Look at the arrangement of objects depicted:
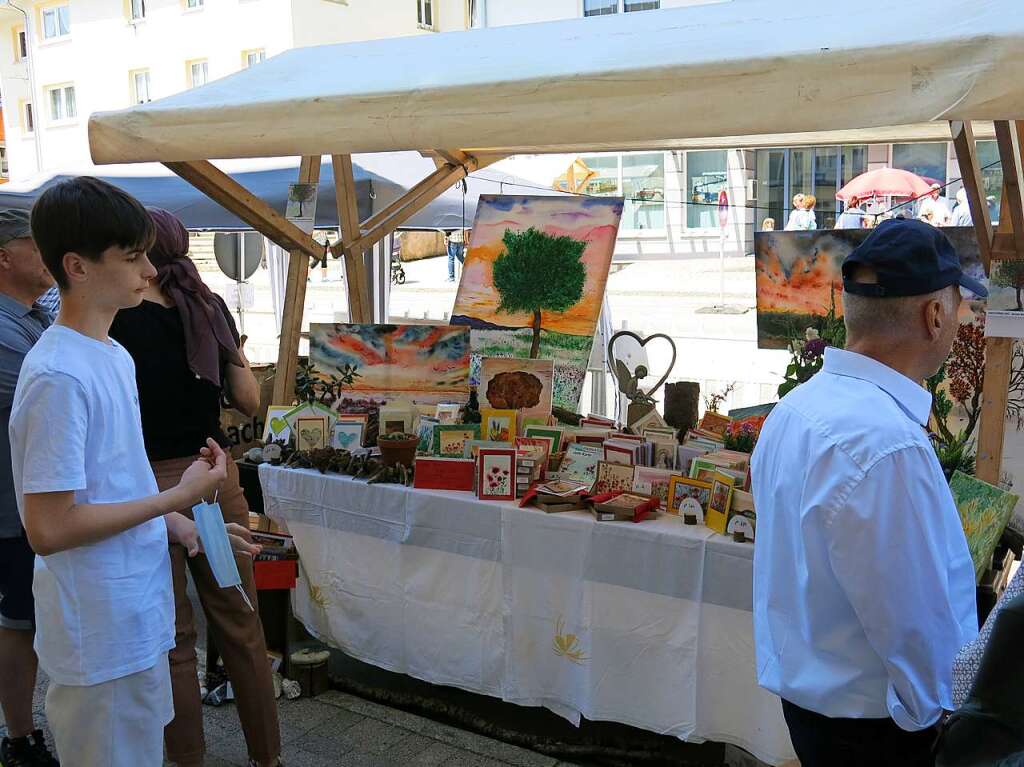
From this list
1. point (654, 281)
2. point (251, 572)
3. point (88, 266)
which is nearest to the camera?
point (88, 266)

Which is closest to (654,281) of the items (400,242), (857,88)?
(400,242)

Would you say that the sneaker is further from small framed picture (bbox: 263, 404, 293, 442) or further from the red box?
small framed picture (bbox: 263, 404, 293, 442)

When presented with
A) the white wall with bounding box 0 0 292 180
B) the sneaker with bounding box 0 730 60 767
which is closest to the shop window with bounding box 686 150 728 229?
the white wall with bounding box 0 0 292 180

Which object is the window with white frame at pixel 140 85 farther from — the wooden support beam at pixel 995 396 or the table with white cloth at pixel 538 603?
the wooden support beam at pixel 995 396

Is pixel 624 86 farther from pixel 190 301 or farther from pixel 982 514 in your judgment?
pixel 982 514

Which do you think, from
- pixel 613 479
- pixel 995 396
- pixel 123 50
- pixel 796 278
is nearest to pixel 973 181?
pixel 995 396

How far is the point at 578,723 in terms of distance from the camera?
9.88 ft

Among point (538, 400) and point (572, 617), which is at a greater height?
point (538, 400)

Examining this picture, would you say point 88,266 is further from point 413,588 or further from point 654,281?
point 654,281

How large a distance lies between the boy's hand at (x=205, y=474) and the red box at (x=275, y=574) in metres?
1.74

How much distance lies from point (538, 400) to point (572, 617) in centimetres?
91

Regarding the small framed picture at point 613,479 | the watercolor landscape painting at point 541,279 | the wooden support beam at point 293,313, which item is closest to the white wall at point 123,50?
the wooden support beam at point 293,313

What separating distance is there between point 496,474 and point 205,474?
57.6 inches

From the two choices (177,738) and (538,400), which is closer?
(177,738)
